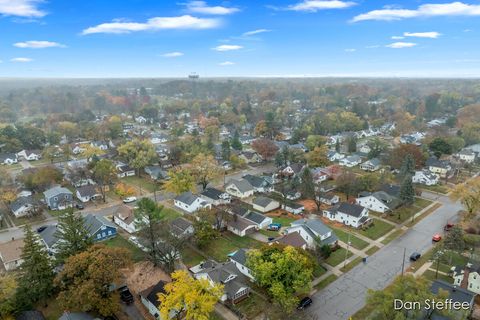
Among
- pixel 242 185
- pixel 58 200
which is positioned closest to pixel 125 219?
pixel 58 200

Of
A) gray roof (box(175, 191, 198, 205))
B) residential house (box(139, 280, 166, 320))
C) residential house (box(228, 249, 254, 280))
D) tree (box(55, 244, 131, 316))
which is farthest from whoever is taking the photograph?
gray roof (box(175, 191, 198, 205))

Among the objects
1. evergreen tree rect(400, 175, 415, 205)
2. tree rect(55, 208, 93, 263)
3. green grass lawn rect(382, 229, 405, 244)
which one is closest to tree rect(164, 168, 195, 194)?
tree rect(55, 208, 93, 263)

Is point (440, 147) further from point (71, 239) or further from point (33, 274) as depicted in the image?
point (33, 274)

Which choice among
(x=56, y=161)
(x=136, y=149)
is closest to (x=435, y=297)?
(x=136, y=149)

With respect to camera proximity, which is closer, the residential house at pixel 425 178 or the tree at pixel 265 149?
the residential house at pixel 425 178

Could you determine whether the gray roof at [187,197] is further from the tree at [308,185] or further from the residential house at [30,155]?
the residential house at [30,155]

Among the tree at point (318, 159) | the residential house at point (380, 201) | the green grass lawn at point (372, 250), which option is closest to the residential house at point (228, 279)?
the green grass lawn at point (372, 250)

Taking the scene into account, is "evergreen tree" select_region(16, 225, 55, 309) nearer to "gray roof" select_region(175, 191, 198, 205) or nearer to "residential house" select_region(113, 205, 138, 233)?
"residential house" select_region(113, 205, 138, 233)
